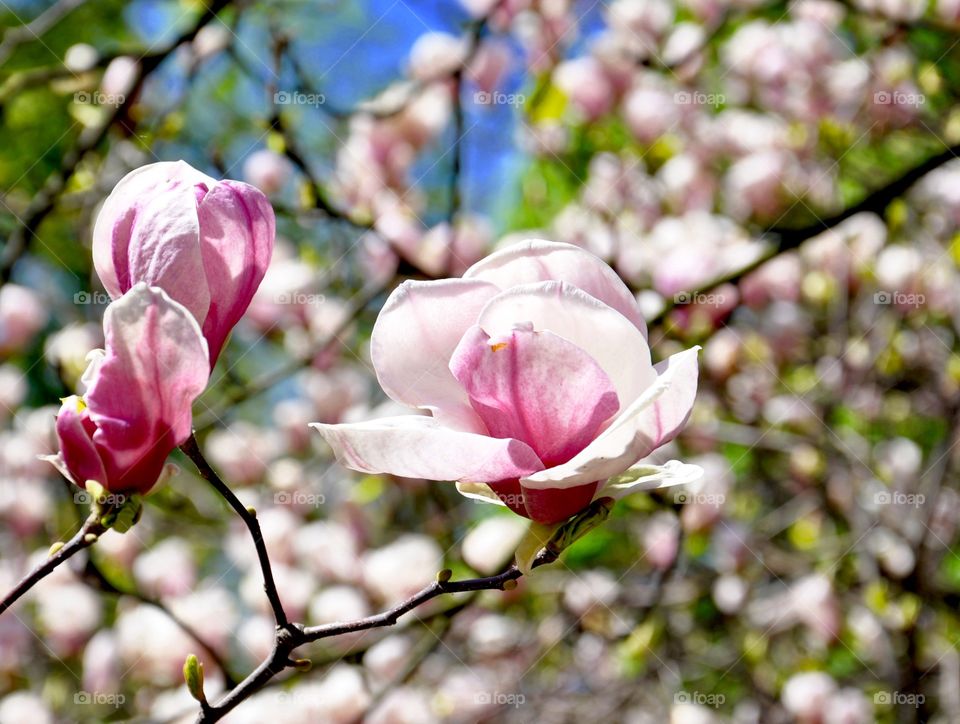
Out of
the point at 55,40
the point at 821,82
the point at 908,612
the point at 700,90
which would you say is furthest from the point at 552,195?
the point at 55,40

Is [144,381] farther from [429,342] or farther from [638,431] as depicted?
[638,431]

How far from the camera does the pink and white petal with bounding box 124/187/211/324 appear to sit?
0.56 meters

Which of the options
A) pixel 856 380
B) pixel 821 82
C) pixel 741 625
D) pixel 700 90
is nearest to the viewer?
pixel 856 380

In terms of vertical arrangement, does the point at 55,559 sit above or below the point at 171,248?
below

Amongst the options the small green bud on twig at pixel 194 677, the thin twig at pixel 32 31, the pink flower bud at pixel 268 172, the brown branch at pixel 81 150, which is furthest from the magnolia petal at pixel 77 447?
the pink flower bud at pixel 268 172

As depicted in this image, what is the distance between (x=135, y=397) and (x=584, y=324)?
266mm

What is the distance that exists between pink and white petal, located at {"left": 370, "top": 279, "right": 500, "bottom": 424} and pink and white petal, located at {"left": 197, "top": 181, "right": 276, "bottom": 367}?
0.09 meters

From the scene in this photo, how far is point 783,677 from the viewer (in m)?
2.29

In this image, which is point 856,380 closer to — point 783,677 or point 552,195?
point 783,677

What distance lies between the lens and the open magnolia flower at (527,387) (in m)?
0.51

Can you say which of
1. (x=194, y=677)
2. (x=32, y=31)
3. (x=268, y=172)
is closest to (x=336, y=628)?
(x=194, y=677)

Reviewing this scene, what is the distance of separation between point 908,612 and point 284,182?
2004 millimetres

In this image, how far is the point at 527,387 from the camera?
532 millimetres

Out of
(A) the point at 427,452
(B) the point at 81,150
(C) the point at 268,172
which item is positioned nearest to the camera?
(A) the point at 427,452
